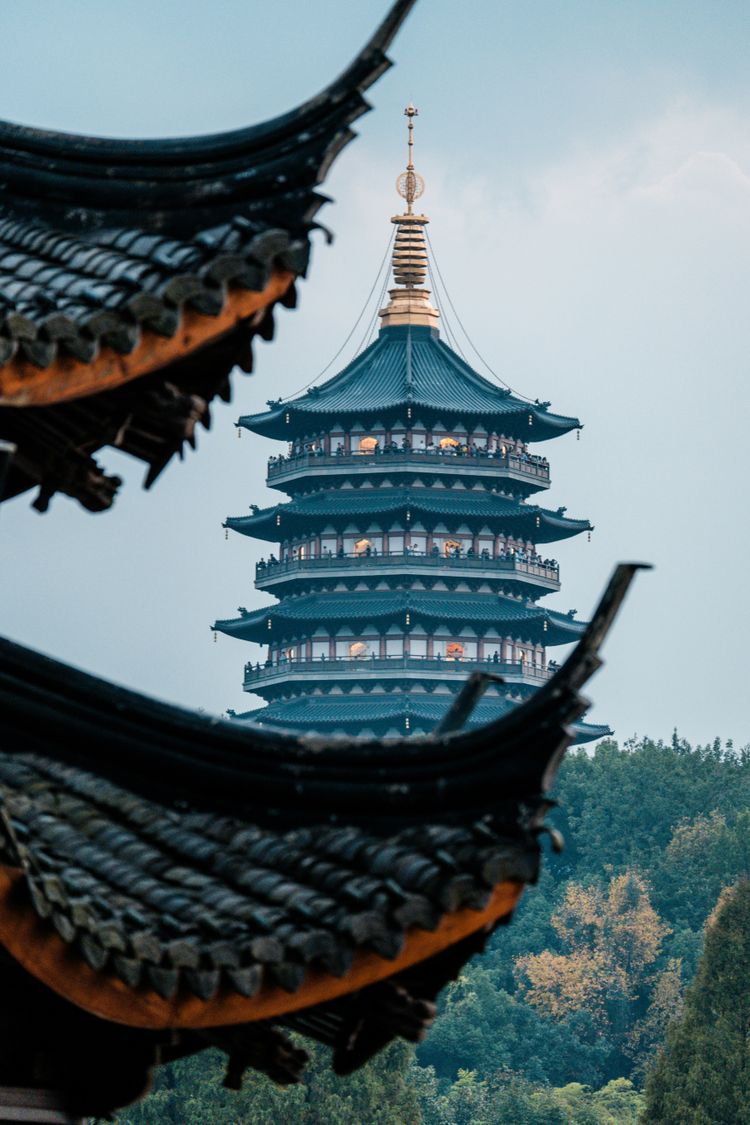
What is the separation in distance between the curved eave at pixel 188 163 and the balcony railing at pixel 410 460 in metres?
64.0

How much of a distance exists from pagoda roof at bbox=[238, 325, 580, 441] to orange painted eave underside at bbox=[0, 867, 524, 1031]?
217 ft

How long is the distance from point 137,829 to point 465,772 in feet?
3.93

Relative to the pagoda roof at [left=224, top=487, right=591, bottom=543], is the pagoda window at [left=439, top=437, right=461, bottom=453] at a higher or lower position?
higher

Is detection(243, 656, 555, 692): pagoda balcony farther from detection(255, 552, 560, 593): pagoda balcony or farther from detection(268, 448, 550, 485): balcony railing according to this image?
detection(268, 448, 550, 485): balcony railing

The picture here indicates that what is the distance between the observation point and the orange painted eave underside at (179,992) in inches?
295

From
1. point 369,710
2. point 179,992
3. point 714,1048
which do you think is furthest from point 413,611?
point 179,992

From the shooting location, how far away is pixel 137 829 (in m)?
8.48

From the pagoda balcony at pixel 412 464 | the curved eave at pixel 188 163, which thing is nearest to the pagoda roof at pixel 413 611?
the pagoda balcony at pixel 412 464

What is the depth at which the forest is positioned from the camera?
44.5 m

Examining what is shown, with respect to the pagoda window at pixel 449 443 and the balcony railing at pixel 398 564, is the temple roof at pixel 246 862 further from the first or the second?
the pagoda window at pixel 449 443

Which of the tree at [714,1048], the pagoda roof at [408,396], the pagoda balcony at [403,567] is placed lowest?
the tree at [714,1048]

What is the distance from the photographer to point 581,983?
75000 millimetres

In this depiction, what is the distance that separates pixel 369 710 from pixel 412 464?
21.5 feet

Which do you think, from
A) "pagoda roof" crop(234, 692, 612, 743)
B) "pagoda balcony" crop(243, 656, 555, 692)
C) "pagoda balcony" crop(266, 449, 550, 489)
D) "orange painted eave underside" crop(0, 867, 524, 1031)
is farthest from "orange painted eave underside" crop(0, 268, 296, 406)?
"pagoda balcony" crop(266, 449, 550, 489)
